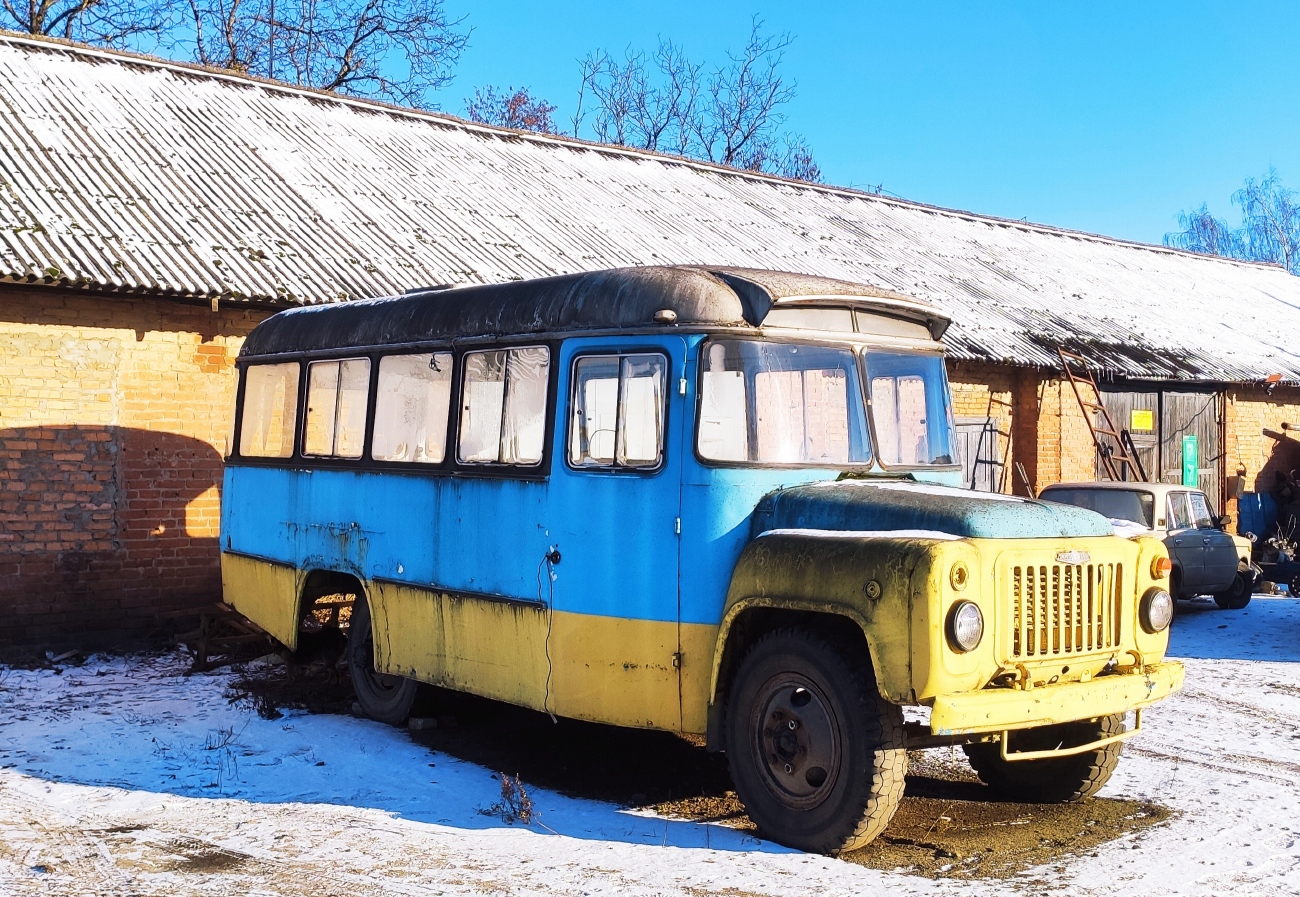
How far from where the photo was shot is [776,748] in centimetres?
582

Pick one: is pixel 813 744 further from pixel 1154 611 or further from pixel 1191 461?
pixel 1191 461

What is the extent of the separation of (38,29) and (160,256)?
19.4 meters

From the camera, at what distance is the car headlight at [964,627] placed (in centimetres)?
529

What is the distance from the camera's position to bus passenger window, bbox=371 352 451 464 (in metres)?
7.74

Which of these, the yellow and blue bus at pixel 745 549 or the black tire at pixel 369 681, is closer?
the yellow and blue bus at pixel 745 549

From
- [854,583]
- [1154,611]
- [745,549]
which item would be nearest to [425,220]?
[745,549]

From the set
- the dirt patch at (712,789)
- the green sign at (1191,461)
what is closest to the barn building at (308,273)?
the green sign at (1191,461)

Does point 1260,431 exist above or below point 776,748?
above

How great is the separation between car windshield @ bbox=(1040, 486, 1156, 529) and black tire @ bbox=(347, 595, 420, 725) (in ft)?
28.3

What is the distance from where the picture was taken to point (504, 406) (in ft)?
23.8

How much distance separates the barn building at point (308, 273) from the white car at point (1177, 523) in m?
2.72

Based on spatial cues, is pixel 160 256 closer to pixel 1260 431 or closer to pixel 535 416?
pixel 535 416

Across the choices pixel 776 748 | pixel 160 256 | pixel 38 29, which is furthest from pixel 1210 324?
pixel 38 29

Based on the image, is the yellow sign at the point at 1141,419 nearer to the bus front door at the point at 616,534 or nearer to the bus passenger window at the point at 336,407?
the bus passenger window at the point at 336,407
